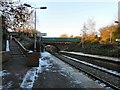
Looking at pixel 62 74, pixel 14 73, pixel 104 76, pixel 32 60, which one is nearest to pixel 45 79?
pixel 62 74

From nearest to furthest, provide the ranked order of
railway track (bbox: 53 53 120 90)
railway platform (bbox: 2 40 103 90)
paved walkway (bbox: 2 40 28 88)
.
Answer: railway platform (bbox: 2 40 103 90)
paved walkway (bbox: 2 40 28 88)
railway track (bbox: 53 53 120 90)

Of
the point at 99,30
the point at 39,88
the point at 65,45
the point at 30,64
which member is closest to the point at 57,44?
the point at 65,45

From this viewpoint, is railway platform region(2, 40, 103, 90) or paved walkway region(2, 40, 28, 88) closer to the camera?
railway platform region(2, 40, 103, 90)

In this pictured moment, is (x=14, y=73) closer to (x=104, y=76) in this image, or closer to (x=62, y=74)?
(x=62, y=74)

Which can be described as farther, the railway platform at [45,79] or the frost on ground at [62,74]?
the frost on ground at [62,74]

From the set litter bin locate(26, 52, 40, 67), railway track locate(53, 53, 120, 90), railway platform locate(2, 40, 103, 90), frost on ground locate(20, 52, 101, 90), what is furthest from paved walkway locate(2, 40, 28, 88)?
railway track locate(53, 53, 120, 90)

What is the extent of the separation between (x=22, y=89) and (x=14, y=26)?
510 inches

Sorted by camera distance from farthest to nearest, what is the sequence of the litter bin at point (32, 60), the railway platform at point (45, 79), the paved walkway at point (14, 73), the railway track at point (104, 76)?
1. the litter bin at point (32, 60)
2. the railway track at point (104, 76)
3. the paved walkway at point (14, 73)
4. the railway platform at point (45, 79)

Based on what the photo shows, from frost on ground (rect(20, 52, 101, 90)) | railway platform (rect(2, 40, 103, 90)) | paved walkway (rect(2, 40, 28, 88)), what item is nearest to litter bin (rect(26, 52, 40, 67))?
paved walkway (rect(2, 40, 28, 88))

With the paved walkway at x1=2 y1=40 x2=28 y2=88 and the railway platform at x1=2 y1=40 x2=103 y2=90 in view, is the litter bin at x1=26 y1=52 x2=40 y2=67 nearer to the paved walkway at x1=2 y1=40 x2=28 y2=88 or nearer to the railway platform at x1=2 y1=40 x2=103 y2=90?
the paved walkway at x1=2 y1=40 x2=28 y2=88

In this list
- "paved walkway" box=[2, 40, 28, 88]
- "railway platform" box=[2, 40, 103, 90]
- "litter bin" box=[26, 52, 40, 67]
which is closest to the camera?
"railway platform" box=[2, 40, 103, 90]

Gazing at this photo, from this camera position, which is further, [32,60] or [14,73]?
[32,60]

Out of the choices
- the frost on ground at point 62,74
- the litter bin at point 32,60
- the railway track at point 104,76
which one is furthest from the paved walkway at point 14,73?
the railway track at point 104,76

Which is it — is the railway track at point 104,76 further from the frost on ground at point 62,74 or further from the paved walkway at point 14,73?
the paved walkway at point 14,73
